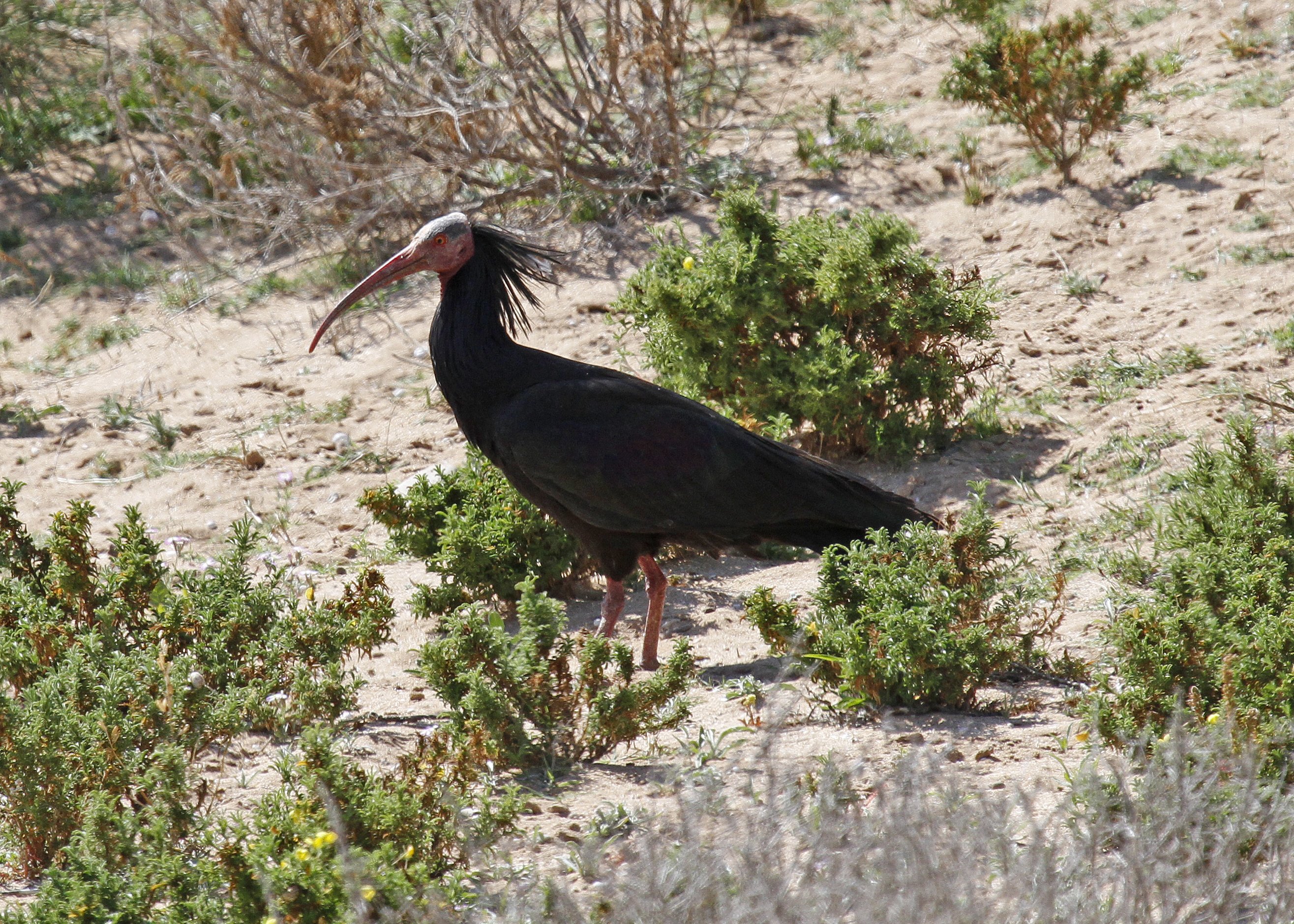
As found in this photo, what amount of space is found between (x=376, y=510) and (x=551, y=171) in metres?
3.62

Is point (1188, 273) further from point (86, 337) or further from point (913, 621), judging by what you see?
point (86, 337)

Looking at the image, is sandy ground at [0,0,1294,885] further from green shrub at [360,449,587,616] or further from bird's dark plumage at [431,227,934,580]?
bird's dark plumage at [431,227,934,580]

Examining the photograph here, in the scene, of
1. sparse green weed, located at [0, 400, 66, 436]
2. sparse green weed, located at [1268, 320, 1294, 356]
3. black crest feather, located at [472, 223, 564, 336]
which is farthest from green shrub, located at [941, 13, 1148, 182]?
sparse green weed, located at [0, 400, 66, 436]

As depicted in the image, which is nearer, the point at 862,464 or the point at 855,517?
the point at 855,517

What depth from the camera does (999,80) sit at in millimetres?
8023

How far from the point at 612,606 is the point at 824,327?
1874 mm

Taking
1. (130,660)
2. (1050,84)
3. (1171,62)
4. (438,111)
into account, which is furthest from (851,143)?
(130,660)

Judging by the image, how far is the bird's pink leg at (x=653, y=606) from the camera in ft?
17.0

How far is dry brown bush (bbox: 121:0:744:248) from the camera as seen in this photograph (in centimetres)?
822

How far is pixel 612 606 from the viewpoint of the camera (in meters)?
5.36

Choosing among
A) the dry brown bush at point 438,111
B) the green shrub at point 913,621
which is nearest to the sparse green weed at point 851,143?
the dry brown bush at point 438,111

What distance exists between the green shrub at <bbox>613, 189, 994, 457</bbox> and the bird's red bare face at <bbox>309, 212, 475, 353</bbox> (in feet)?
3.63

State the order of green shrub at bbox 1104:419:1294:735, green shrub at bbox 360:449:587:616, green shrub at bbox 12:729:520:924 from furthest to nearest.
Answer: green shrub at bbox 360:449:587:616 → green shrub at bbox 1104:419:1294:735 → green shrub at bbox 12:729:520:924

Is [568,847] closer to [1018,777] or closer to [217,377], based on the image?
[1018,777]
